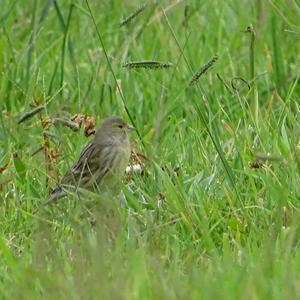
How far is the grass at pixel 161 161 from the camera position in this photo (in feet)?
14.9

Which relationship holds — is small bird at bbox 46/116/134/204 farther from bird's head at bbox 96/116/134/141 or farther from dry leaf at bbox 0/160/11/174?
dry leaf at bbox 0/160/11/174

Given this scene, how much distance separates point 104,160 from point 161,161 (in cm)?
28

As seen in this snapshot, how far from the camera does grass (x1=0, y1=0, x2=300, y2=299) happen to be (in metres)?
4.53

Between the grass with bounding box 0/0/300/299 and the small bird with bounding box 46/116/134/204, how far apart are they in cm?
9

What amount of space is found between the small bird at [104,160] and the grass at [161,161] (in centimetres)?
9

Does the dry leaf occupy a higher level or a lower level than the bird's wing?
higher

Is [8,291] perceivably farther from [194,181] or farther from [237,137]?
[237,137]

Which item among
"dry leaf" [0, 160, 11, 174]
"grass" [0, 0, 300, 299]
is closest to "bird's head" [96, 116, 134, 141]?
"grass" [0, 0, 300, 299]

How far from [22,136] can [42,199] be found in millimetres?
740

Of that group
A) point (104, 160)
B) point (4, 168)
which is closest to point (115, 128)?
point (104, 160)

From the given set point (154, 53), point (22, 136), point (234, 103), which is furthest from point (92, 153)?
point (154, 53)

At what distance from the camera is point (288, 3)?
648cm

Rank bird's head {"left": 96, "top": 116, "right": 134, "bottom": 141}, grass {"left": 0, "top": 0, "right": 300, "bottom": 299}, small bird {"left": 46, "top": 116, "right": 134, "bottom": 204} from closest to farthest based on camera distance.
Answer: grass {"left": 0, "top": 0, "right": 300, "bottom": 299} < small bird {"left": 46, "top": 116, "right": 134, "bottom": 204} < bird's head {"left": 96, "top": 116, "right": 134, "bottom": 141}

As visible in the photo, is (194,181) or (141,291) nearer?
(141,291)
